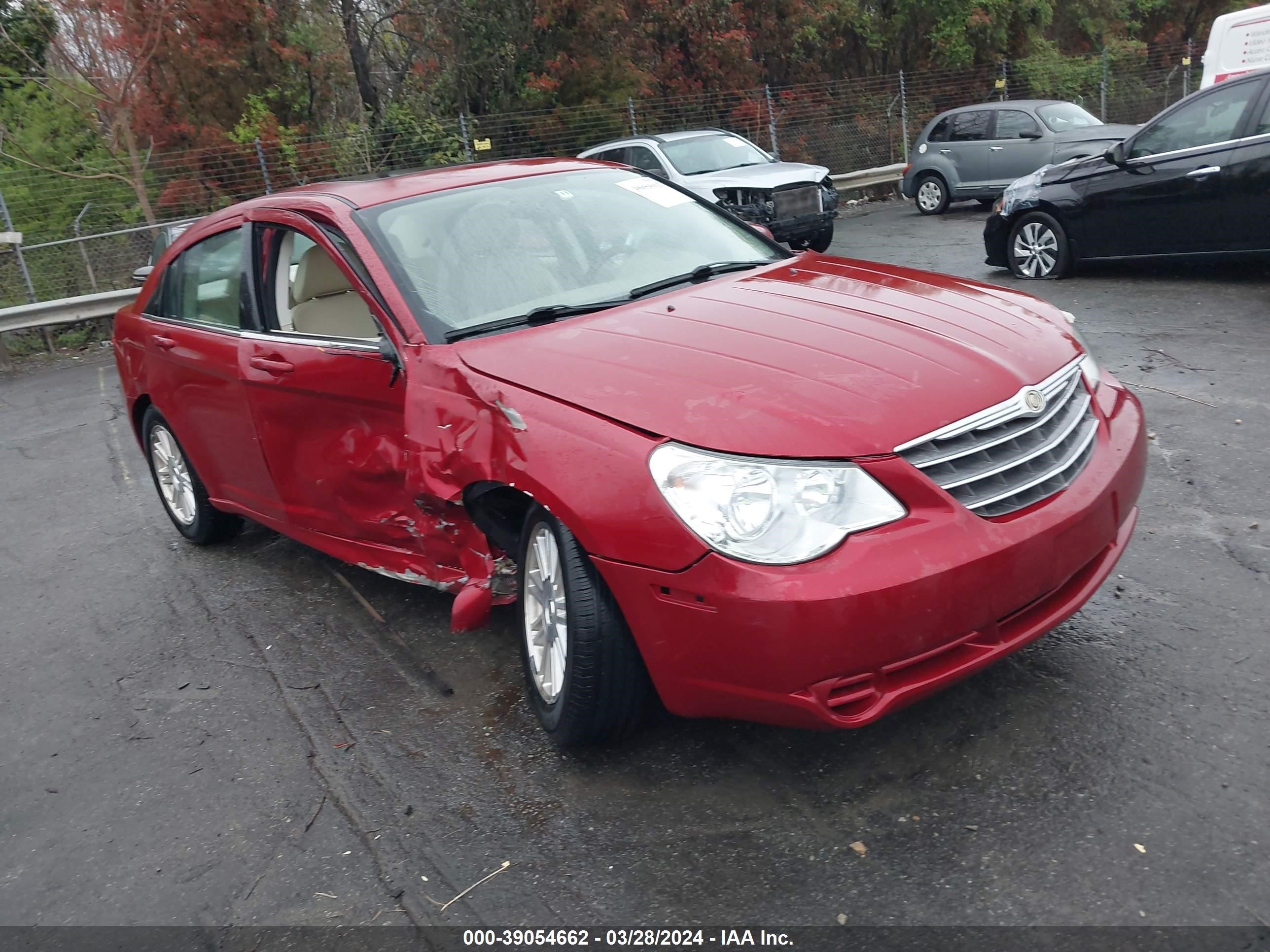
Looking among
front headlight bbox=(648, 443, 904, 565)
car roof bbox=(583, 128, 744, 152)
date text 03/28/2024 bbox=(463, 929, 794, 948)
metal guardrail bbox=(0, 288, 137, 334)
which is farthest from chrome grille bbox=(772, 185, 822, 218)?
date text 03/28/2024 bbox=(463, 929, 794, 948)

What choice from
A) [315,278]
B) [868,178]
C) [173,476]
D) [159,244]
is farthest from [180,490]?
[868,178]

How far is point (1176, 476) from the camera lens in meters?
5.09

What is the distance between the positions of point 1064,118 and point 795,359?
14.9m

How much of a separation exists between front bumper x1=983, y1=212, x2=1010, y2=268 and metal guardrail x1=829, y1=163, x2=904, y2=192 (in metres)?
11.3

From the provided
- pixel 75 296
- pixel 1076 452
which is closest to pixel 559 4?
pixel 75 296

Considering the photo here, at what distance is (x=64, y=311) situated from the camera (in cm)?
1456

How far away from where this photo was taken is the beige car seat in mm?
4309

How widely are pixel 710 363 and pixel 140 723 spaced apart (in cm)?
245

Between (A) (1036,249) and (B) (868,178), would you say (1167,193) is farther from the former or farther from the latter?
(B) (868,178)

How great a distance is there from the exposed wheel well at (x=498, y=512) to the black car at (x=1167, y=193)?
24.0 ft

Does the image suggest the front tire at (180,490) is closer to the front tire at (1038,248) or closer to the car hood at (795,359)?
the car hood at (795,359)

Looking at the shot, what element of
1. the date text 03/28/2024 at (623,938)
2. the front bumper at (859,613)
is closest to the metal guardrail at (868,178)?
the front bumper at (859,613)

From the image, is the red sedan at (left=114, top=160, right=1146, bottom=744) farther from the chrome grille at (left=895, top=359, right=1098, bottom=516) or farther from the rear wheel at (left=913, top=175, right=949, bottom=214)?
the rear wheel at (left=913, top=175, right=949, bottom=214)

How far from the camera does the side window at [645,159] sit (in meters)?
14.9
